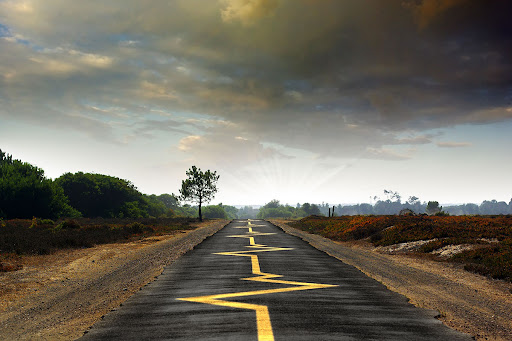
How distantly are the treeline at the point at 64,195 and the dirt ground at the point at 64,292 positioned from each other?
36.7 m

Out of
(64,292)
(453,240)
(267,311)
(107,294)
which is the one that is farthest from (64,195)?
(267,311)

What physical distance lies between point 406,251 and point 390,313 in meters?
17.7

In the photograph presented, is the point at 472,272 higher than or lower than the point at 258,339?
lower

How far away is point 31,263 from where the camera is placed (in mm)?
16062

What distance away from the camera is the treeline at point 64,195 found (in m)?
47.0

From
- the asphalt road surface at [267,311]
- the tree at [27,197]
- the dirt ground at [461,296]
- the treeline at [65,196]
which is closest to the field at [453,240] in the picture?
the dirt ground at [461,296]

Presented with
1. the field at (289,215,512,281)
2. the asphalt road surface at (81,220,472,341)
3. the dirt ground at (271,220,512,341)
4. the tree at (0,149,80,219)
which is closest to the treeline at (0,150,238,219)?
the tree at (0,149,80,219)

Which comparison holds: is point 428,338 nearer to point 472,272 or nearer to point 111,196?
point 472,272

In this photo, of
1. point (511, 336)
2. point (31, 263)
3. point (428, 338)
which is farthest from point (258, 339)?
point (31, 263)

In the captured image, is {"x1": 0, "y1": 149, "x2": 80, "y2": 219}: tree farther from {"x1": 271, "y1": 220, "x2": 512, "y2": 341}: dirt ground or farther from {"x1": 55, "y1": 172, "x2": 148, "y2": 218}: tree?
{"x1": 271, "y1": 220, "x2": 512, "y2": 341}: dirt ground

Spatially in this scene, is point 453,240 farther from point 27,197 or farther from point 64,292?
point 27,197

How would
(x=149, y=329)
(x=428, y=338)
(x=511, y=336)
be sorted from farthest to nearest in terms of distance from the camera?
(x=511, y=336) < (x=149, y=329) < (x=428, y=338)

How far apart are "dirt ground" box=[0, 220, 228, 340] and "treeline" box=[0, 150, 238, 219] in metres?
36.7

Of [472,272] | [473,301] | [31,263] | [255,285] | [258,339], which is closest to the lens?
[258,339]
